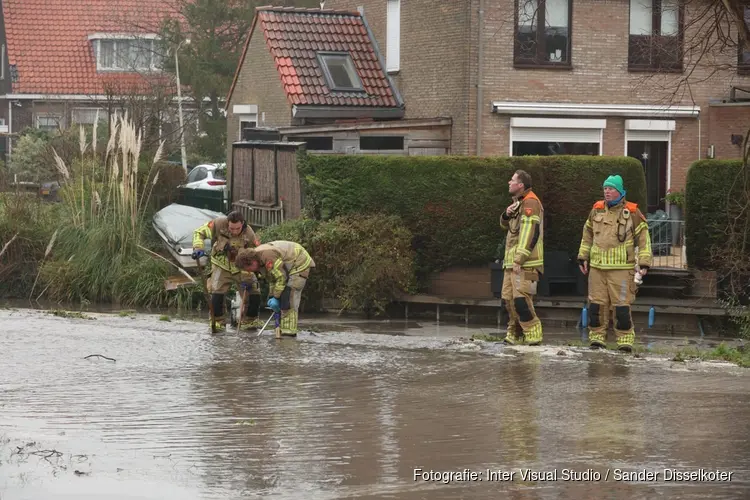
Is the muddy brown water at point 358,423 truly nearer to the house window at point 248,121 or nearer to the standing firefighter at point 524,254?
the standing firefighter at point 524,254

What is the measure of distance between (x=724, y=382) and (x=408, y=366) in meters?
3.06

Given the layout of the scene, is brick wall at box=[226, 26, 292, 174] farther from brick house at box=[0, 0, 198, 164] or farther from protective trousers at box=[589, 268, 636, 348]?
protective trousers at box=[589, 268, 636, 348]

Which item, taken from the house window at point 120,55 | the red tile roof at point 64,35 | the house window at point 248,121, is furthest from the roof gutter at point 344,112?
the house window at point 120,55

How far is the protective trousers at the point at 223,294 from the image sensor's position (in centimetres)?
1551

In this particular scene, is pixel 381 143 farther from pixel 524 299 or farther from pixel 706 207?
pixel 524 299

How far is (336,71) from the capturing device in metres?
27.1

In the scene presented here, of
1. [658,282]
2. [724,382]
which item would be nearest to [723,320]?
[658,282]

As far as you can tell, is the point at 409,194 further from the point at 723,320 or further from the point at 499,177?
the point at 723,320

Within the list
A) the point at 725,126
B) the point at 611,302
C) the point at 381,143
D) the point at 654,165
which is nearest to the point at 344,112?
the point at 381,143

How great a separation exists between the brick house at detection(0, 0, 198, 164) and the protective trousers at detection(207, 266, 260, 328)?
86.2ft

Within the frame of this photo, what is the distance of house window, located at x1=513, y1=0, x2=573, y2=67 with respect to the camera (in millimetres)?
25047

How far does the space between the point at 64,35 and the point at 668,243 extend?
28.6 metres

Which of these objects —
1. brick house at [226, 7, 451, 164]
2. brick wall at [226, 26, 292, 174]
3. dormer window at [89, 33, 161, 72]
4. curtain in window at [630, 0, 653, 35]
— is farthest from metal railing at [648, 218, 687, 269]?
dormer window at [89, 33, 161, 72]

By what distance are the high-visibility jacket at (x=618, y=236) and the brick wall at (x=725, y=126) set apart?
1272 cm
